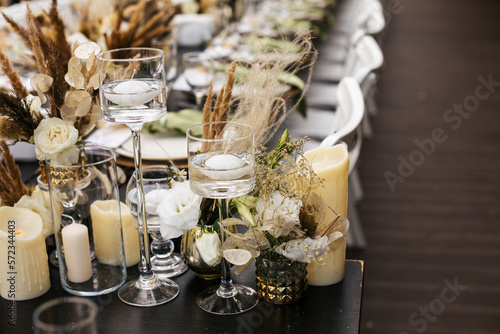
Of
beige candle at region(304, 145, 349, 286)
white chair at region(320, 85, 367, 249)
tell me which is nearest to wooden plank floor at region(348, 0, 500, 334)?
white chair at region(320, 85, 367, 249)

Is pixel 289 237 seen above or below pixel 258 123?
below

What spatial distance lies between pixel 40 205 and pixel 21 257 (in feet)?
0.43

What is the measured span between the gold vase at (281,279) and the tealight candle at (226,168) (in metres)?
0.18

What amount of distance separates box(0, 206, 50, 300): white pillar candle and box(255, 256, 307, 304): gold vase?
14.9 inches

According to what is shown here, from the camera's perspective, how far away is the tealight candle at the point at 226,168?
0.90 m

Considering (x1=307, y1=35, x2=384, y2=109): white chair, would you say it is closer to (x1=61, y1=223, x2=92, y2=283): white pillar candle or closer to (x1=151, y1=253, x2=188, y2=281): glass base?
(x1=151, y1=253, x2=188, y2=281): glass base

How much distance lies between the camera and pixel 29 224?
1.08m

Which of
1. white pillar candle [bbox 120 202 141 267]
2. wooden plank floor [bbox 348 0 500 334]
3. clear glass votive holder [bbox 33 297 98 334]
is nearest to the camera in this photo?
clear glass votive holder [bbox 33 297 98 334]

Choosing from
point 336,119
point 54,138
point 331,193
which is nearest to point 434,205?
point 336,119

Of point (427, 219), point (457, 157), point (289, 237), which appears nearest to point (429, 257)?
point (427, 219)

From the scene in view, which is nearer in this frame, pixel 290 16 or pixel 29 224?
pixel 29 224

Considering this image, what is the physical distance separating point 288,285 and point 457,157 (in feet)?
10.7

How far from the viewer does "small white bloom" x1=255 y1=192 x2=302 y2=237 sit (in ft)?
3.13

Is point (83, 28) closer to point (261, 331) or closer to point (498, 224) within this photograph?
point (261, 331)
